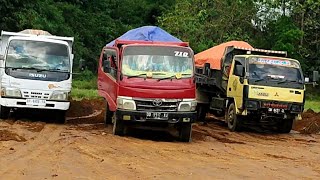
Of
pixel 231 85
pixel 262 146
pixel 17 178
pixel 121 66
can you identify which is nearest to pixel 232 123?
pixel 231 85

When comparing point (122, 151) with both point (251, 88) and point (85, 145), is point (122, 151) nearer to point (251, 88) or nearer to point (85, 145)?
point (85, 145)

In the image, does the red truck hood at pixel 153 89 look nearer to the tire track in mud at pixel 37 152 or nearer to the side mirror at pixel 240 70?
the tire track in mud at pixel 37 152

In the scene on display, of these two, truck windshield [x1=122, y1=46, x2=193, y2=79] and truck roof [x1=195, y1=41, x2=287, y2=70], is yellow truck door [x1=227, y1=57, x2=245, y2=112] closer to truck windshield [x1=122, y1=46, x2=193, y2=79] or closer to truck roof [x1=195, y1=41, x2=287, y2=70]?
truck roof [x1=195, y1=41, x2=287, y2=70]

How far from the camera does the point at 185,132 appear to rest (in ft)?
46.8

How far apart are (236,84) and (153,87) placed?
4407mm

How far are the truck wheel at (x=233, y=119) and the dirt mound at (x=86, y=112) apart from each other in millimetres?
3912

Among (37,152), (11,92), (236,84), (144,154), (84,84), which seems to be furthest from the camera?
(84,84)

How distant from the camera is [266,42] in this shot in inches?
1638

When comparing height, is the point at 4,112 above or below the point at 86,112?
above

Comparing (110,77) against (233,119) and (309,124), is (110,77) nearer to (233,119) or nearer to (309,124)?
(233,119)

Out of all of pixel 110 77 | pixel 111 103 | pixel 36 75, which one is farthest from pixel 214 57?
pixel 36 75

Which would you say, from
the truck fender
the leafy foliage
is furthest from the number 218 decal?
the leafy foliage

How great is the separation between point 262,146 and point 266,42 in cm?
2828

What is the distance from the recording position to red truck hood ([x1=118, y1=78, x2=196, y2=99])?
13664 mm
